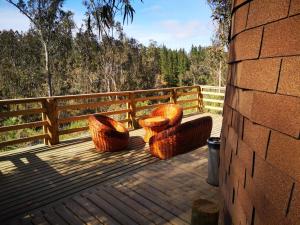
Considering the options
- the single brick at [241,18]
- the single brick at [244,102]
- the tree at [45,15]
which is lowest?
the single brick at [244,102]

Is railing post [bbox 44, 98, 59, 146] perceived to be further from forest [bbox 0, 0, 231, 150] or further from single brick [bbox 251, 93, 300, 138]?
forest [bbox 0, 0, 231, 150]

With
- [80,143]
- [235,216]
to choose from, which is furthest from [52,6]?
[235,216]

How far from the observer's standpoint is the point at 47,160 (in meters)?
4.39

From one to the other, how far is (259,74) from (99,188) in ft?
8.64

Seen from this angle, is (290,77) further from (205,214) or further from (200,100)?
(200,100)

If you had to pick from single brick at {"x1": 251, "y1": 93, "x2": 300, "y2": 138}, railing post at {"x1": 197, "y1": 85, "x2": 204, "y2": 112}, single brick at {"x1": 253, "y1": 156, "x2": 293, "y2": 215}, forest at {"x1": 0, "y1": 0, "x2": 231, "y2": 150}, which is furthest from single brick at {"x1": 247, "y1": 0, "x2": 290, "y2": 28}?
forest at {"x1": 0, "y1": 0, "x2": 231, "y2": 150}

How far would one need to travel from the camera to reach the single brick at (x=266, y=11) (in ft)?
2.69

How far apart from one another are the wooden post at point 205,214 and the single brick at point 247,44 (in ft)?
3.57

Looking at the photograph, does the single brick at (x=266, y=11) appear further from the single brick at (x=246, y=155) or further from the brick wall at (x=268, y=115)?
the single brick at (x=246, y=155)

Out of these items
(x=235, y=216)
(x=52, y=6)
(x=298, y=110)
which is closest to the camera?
(x=298, y=110)

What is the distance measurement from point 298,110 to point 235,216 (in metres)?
0.84

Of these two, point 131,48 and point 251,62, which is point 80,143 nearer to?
point 251,62

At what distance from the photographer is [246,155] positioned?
3.76 ft

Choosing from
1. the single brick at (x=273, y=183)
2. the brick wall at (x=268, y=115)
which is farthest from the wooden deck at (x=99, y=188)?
the single brick at (x=273, y=183)
